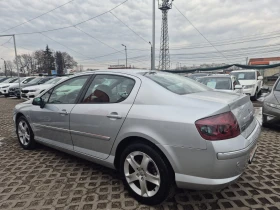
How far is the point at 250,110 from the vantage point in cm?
257

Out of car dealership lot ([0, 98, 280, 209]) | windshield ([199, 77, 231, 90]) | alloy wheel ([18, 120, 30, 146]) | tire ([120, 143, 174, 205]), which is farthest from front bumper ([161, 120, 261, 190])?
windshield ([199, 77, 231, 90])

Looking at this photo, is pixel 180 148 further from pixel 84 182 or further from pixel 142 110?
pixel 84 182

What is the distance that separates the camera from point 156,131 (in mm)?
2166

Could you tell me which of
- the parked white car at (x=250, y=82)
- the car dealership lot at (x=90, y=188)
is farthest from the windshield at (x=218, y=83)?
the car dealership lot at (x=90, y=188)

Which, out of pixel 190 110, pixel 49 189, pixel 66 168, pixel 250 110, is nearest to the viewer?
pixel 190 110

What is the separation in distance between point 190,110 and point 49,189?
2.01 m

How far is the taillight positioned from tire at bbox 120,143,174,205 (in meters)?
0.51

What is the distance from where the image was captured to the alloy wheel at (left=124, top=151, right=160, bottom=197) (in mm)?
2287

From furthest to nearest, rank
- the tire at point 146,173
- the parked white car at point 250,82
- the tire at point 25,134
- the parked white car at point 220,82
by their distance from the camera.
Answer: the parked white car at point 250,82 → the parked white car at point 220,82 → the tire at point 25,134 → the tire at point 146,173

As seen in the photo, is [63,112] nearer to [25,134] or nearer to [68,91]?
[68,91]

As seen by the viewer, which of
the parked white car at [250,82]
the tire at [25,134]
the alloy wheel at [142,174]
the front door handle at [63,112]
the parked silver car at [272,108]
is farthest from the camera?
the parked white car at [250,82]

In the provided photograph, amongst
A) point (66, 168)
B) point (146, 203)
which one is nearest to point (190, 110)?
point (146, 203)

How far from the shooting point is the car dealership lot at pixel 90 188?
2.41 m

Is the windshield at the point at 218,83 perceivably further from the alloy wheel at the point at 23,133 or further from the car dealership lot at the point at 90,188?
the alloy wheel at the point at 23,133
